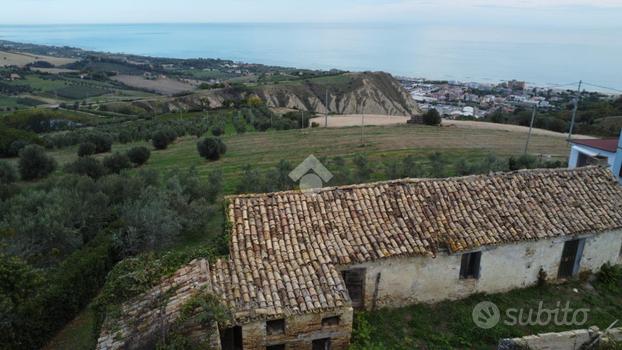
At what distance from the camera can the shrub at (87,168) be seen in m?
30.9

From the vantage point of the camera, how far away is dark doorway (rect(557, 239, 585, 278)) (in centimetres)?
1423

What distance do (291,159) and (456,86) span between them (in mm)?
106493

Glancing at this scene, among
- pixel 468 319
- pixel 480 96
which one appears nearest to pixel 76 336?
pixel 468 319

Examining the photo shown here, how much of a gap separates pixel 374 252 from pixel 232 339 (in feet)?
14.2

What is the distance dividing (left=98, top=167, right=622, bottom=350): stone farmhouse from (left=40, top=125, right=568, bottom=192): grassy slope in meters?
16.1

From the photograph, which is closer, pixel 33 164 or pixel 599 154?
pixel 599 154

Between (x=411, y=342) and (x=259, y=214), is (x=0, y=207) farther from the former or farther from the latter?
(x=411, y=342)

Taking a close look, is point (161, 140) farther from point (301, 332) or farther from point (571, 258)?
point (571, 258)

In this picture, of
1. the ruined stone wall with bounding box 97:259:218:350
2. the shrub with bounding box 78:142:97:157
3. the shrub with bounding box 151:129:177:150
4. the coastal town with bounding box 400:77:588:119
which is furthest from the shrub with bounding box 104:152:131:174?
the coastal town with bounding box 400:77:588:119

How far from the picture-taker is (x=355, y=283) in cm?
1255

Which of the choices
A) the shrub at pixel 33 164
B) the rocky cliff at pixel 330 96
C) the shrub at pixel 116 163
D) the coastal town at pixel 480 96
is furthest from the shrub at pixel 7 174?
the rocky cliff at pixel 330 96

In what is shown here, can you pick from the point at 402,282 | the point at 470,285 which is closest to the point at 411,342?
the point at 402,282

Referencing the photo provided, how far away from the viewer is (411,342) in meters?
11.7

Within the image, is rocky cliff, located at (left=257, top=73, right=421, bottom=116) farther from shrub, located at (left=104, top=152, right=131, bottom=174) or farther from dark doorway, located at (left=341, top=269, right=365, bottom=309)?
dark doorway, located at (left=341, top=269, right=365, bottom=309)
